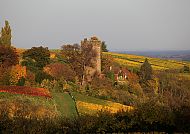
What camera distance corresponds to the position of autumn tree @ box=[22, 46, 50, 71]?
47.0m

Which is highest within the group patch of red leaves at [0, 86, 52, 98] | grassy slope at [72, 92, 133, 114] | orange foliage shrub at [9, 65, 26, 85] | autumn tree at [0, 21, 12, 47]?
autumn tree at [0, 21, 12, 47]

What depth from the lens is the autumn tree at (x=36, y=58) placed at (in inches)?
1849

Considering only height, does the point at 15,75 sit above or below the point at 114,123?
above

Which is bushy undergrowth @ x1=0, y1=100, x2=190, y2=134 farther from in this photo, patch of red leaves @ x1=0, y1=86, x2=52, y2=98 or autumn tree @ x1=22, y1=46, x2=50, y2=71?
autumn tree @ x1=22, y1=46, x2=50, y2=71

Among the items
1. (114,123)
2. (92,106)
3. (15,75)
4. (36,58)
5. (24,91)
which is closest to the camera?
(114,123)

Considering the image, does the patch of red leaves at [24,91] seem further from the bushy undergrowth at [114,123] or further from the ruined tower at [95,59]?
the ruined tower at [95,59]

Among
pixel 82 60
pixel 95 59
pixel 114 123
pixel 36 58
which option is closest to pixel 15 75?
pixel 36 58

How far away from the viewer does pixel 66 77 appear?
4678cm

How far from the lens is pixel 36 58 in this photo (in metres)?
48.0

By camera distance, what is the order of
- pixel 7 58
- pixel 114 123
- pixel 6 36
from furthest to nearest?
1. pixel 6 36
2. pixel 7 58
3. pixel 114 123

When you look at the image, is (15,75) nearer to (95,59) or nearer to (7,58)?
(7,58)

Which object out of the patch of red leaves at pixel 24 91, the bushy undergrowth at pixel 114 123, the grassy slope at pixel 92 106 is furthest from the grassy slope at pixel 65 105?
the bushy undergrowth at pixel 114 123

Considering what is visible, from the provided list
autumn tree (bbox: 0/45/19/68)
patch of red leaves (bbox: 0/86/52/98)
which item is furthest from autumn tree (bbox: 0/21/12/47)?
patch of red leaves (bbox: 0/86/52/98)

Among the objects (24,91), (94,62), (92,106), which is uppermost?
(94,62)
